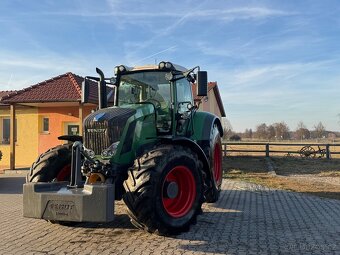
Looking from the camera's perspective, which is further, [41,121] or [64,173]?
[41,121]

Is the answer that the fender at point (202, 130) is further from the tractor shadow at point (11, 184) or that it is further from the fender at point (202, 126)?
the tractor shadow at point (11, 184)

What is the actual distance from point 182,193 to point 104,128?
167 centimetres

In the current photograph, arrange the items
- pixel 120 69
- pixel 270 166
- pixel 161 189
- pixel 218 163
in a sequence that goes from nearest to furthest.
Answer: pixel 161 189
pixel 120 69
pixel 218 163
pixel 270 166

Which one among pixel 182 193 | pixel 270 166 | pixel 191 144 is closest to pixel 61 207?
pixel 182 193

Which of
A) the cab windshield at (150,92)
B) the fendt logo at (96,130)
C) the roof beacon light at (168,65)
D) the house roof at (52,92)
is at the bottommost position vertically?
the fendt logo at (96,130)

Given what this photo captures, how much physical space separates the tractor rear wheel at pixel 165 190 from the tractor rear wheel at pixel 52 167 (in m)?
1.77

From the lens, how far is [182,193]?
22.1ft

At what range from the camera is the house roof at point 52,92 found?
59.6ft

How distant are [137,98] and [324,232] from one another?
4.09m

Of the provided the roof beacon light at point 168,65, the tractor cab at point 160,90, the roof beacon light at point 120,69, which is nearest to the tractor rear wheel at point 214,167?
the tractor cab at point 160,90

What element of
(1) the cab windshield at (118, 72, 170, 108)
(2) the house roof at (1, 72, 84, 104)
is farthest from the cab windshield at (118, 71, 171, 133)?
(2) the house roof at (1, 72, 84, 104)

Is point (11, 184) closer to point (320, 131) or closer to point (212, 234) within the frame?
point (212, 234)

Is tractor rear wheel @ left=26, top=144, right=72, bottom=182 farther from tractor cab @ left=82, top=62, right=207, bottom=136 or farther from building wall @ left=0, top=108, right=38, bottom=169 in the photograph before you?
building wall @ left=0, top=108, right=38, bottom=169

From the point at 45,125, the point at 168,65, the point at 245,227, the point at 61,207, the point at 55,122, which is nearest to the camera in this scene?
the point at 61,207
